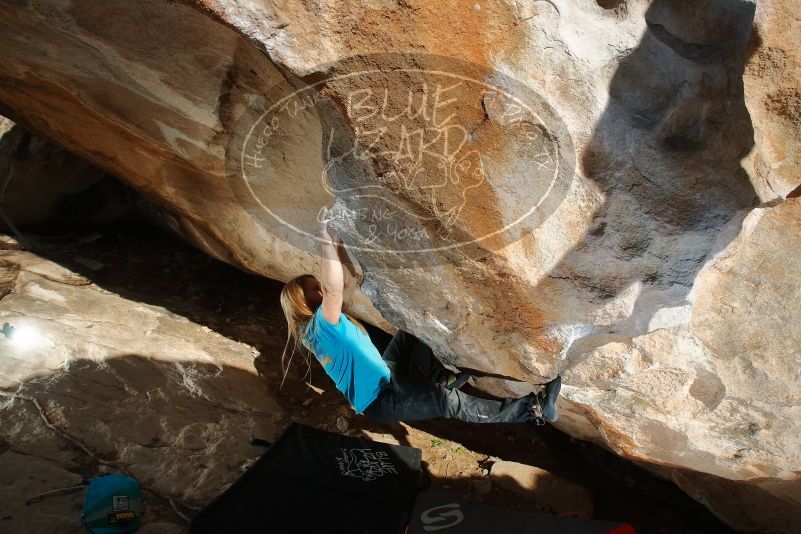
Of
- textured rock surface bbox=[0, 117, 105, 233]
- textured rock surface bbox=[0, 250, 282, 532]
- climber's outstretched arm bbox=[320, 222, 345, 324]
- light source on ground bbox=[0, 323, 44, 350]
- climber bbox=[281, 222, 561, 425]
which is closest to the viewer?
climber's outstretched arm bbox=[320, 222, 345, 324]

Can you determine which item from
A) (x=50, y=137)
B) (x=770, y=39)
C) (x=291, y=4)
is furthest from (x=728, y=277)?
(x=50, y=137)

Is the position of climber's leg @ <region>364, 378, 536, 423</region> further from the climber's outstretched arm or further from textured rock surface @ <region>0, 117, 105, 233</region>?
textured rock surface @ <region>0, 117, 105, 233</region>

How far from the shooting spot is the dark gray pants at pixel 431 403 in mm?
2582

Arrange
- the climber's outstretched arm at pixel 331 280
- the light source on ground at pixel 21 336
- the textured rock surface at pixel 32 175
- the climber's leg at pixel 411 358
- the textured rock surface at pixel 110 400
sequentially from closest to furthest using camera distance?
the climber's outstretched arm at pixel 331 280
the textured rock surface at pixel 110 400
the climber's leg at pixel 411 358
the light source on ground at pixel 21 336
the textured rock surface at pixel 32 175

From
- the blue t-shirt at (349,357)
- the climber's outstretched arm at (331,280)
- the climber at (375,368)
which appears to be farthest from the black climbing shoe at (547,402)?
the climber's outstretched arm at (331,280)

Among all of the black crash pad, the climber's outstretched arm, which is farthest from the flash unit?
the climber's outstretched arm

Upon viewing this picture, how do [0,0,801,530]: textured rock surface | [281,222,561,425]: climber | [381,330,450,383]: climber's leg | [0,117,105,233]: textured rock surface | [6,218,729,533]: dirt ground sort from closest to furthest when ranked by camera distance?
[0,0,801,530]: textured rock surface → [281,222,561,425]: climber → [381,330,450,383]: climber's leg → [6,218,729,533]: dirt ground → [0,117,105,233]: textured rock surface

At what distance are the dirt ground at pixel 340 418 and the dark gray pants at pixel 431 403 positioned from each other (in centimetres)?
73

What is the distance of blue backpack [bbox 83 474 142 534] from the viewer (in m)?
2.30

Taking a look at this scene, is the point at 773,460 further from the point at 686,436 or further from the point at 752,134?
the point at 752,134

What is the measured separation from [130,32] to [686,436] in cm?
254

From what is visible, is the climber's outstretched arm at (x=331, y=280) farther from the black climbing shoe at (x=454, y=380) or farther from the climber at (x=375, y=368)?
the black climbing shoe at (x=454, y=380)

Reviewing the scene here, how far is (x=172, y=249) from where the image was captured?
14.6ft

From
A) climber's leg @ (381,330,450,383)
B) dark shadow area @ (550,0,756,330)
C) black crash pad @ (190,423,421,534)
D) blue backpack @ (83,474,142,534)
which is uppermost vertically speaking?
dark shadow area @ (550,0,756,330)
